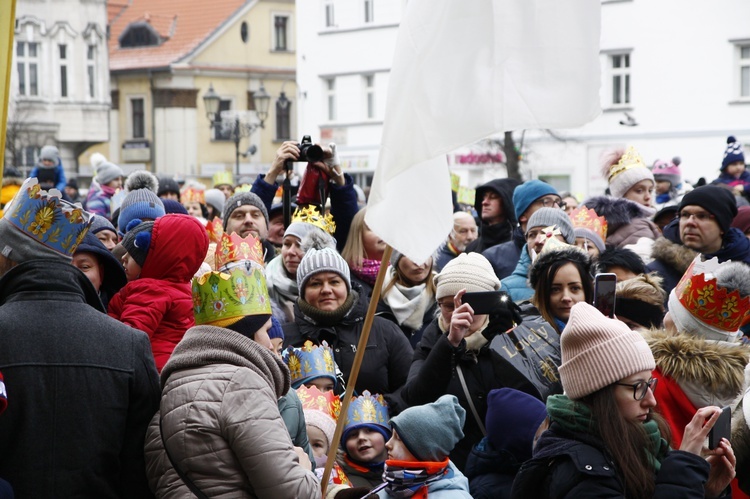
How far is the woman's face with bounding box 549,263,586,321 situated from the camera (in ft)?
18.8

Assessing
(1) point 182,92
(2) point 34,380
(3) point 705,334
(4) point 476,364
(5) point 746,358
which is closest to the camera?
(2) point 34,380

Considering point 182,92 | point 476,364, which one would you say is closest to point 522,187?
point 476,364

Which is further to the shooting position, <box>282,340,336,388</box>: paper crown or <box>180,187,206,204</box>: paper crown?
<box>180,187,206,204</box>: paper crown

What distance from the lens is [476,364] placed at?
5.41m

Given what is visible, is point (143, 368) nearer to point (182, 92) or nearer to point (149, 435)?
point (149, 435)

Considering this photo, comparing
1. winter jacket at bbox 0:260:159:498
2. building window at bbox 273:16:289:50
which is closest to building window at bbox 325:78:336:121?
building window at bbox 273:16:289:50

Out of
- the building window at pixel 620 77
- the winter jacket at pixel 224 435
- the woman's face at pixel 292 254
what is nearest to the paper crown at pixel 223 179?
the woman's face at pixel 292 254

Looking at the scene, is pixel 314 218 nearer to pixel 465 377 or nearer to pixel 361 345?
pixel 465 377

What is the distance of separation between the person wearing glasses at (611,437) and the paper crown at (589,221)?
3963 mm

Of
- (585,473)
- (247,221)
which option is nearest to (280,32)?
(247,221)

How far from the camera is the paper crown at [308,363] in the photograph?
564 cm

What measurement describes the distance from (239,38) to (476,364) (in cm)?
5138

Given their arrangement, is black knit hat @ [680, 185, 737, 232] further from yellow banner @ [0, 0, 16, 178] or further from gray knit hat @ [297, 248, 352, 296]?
yellow banner @ [0, 0, 16, 178]

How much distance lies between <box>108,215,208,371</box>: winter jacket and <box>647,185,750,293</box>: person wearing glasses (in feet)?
11.4
